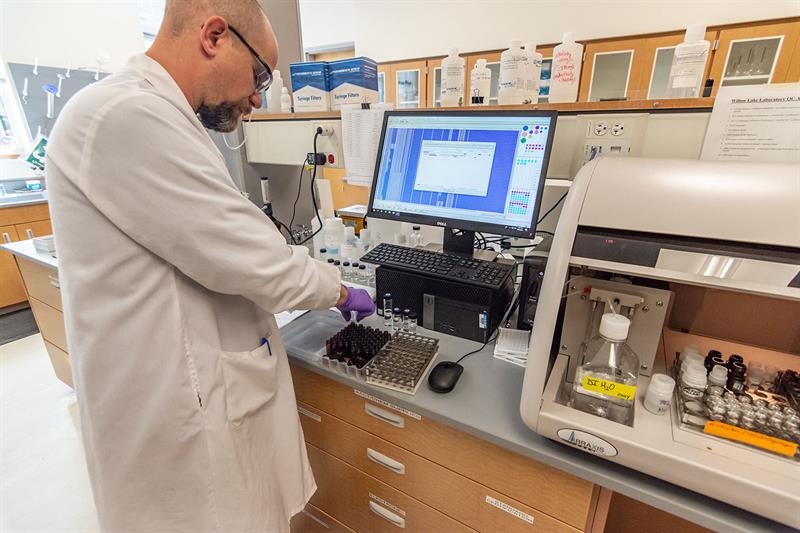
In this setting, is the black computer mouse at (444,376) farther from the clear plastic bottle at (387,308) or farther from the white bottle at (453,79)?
the white bottle at (453,79)

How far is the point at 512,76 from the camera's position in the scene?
3.50 feet

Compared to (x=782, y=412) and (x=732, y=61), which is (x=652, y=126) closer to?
(x=782, y=412)

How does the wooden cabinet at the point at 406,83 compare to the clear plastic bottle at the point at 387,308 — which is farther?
the wooden cabinet at the point at 406,83

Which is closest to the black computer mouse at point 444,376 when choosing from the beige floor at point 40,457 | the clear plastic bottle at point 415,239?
the clear plastic bottle at point 415,239

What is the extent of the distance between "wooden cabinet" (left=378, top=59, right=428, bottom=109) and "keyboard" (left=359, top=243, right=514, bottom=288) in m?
3.10

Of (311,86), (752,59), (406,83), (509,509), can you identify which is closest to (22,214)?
(311,86)

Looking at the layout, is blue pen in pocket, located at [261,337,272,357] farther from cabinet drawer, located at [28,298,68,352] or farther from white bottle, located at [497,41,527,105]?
cabinet drawer, located at [28,298,68,352]

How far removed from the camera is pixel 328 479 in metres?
1.17

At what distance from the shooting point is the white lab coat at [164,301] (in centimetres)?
61

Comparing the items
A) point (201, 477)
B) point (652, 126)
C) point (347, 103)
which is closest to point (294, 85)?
point (347, 103)

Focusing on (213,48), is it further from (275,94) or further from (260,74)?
(275,94)

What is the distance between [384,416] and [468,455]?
22 centimetres

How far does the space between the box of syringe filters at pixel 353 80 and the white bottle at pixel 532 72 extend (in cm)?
54

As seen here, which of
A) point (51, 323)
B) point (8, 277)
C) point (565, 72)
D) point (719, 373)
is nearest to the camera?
point (719, 373)
